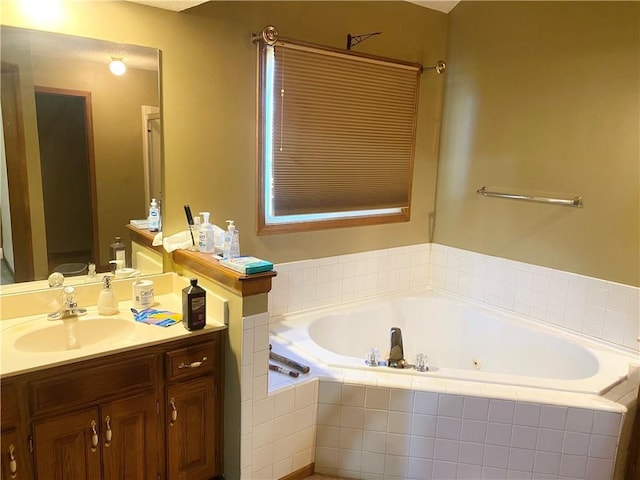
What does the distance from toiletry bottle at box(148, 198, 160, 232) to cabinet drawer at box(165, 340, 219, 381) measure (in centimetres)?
67

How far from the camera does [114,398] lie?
5.92ft

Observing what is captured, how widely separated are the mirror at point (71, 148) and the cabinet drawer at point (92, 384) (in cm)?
58

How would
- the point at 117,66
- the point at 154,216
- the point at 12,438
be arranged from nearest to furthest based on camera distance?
the point at 12,438 → the point at 117,66 → the point at 154,216

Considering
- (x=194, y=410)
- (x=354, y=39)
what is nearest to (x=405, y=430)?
(x=194, y=410)

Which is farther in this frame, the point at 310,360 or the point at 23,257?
the point at 310,360

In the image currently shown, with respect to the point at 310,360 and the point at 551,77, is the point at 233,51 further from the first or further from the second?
the point at 551,77

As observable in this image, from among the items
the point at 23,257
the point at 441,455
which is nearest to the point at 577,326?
the point at 441,455

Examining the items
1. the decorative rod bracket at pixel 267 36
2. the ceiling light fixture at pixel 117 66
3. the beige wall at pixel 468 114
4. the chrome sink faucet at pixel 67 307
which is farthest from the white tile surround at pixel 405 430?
the decorative rod bracket at pixel 267 36

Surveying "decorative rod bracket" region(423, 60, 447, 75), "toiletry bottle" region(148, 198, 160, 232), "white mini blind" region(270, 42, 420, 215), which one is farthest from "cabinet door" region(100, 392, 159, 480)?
"decorative rod bracket" region(423, 60, 447, 75)

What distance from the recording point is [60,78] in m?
1.98

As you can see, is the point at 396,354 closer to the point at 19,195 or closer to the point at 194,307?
the point at 194,307

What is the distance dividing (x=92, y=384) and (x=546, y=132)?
2.72m

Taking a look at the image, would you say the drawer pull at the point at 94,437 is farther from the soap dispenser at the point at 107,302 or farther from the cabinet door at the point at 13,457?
the soap dispenser at the point at 107,302

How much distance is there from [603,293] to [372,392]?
4.86 feet
